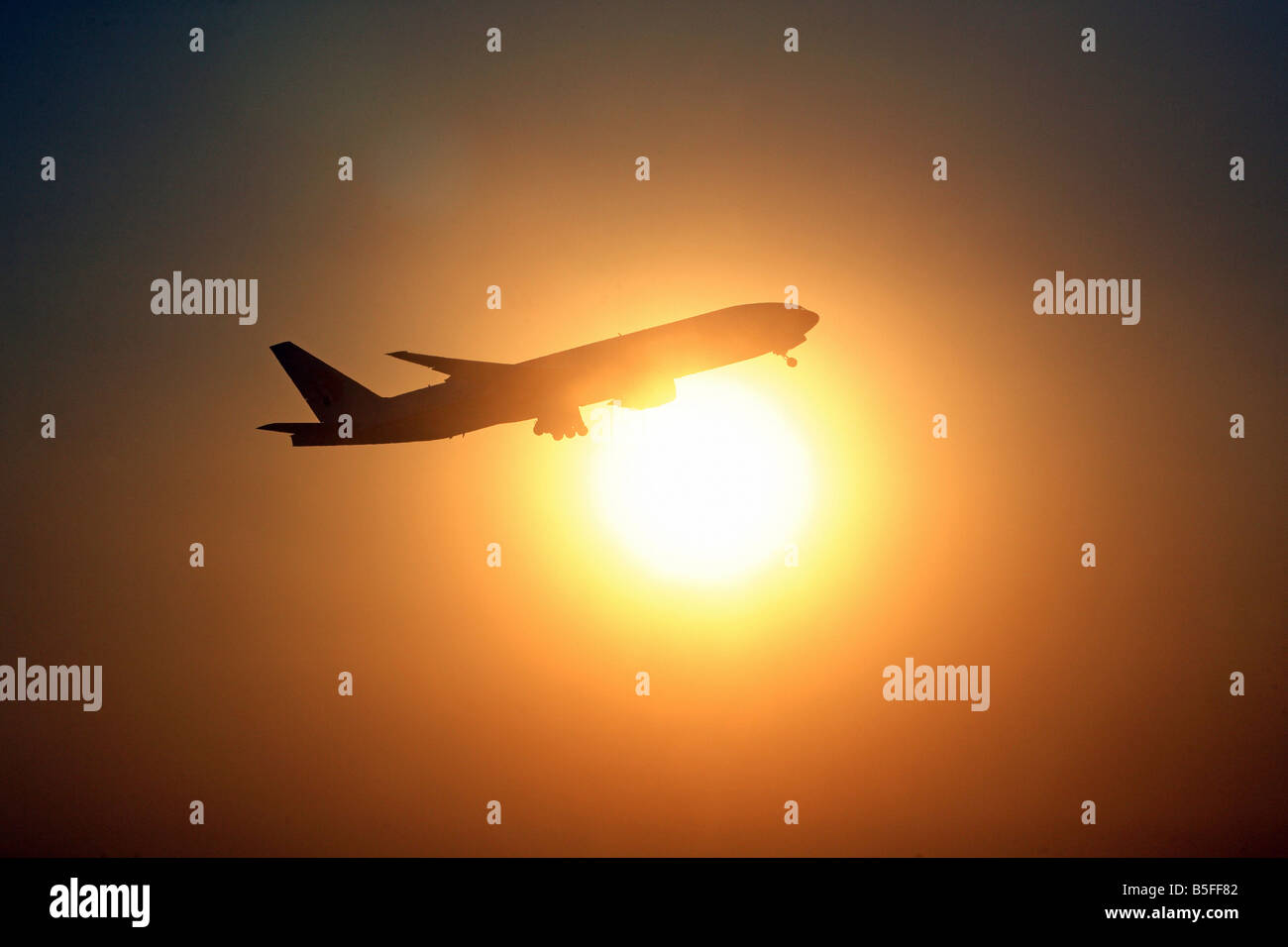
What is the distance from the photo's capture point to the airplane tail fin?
68250mm

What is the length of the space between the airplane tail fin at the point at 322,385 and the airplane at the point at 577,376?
416cm

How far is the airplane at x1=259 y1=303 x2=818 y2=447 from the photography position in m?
61.1

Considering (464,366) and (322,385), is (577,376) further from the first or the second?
(322,385)

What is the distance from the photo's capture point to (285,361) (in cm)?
7162

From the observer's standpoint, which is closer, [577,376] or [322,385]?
[577,376]

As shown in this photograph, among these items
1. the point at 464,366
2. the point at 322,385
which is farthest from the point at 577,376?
the point at 322,385

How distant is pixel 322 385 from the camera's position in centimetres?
7012

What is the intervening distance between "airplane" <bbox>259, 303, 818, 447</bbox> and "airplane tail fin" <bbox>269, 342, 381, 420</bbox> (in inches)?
164

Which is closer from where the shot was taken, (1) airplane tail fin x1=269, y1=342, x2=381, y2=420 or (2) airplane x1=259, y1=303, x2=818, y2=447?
(2) airplane x1=259, y1=303, x2=818, y2=447

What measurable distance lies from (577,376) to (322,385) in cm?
1964

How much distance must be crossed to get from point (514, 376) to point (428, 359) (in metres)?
5.16

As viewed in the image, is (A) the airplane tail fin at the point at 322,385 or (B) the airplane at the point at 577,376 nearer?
(B) the airplane at the point at 577,376

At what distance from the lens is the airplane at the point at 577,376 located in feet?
200
